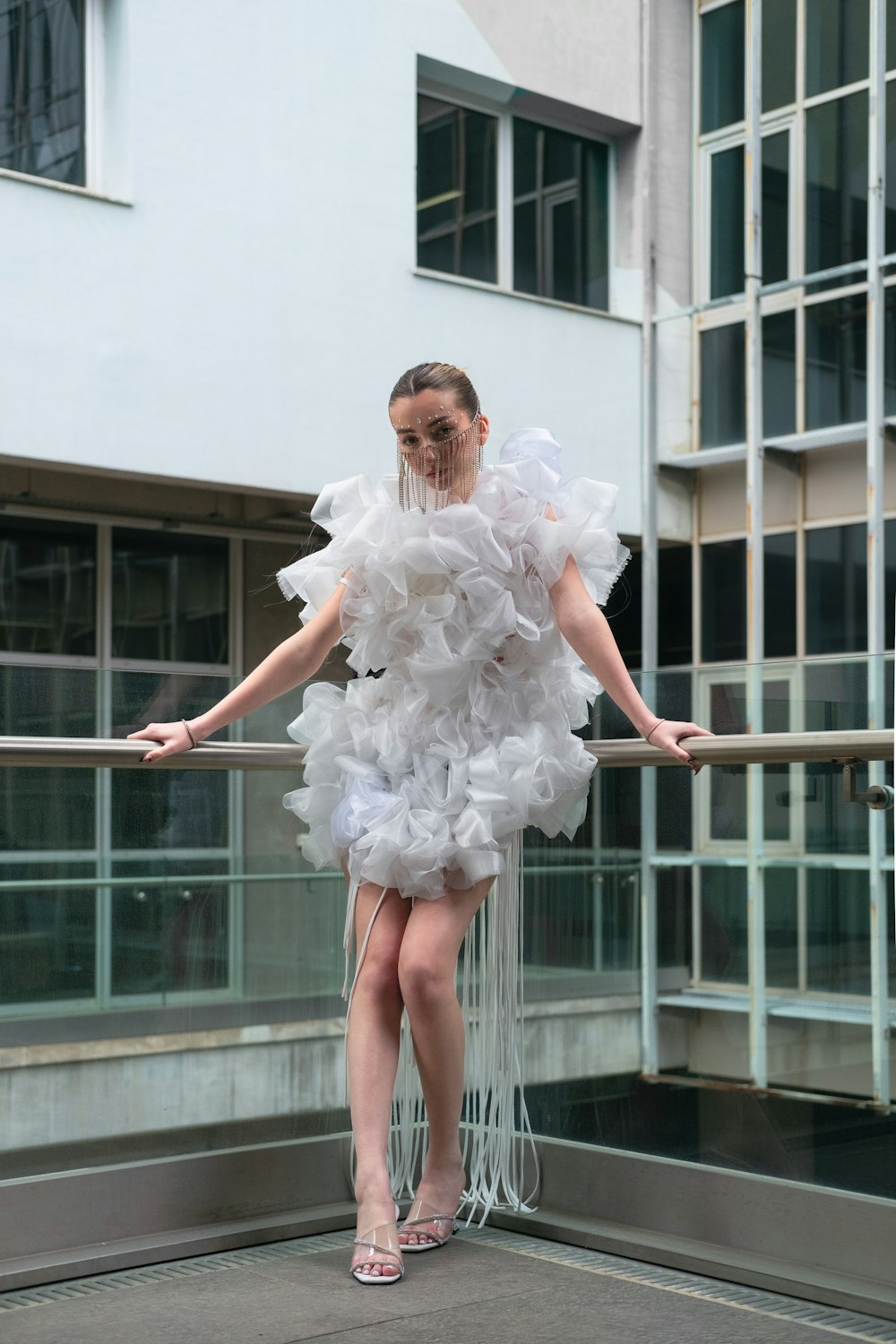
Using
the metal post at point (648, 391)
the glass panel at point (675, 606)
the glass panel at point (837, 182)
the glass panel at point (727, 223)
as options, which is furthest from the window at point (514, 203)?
the glass panel at point (675, 606)

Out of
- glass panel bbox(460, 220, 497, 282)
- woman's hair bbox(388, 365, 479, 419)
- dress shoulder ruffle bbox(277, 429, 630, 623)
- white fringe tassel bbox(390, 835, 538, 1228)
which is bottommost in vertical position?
white fringe tassel bbox(390, 835, 538, 1228)

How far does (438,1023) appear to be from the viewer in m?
2.96

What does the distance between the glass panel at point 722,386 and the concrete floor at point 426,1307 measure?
9697 millimetres

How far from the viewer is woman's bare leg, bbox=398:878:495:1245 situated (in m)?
2.92

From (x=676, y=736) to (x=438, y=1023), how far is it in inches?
27.8

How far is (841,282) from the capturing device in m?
11.1

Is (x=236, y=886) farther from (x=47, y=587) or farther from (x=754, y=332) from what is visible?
(x=754, y=332)

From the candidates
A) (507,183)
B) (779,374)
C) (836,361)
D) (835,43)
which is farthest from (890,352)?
(507,183)

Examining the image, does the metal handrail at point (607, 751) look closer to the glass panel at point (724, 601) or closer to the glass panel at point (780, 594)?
the glass panel at point (780, 594)

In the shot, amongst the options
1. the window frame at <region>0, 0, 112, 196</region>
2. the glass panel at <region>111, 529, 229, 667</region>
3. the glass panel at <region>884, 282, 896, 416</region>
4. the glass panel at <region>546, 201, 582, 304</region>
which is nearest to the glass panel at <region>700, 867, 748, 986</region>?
the window frame at <region>0, 0, 112, 196</region>

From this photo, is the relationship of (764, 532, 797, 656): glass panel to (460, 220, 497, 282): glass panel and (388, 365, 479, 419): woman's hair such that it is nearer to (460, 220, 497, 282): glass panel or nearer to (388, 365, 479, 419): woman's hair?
(460, 220, 497, 282): glass panel

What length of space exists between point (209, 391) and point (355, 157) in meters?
1.95

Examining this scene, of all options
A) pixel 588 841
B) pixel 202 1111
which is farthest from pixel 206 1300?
pixel 588 841

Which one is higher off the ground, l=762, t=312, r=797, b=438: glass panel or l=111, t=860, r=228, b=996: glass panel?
l=762, t=312, r=797, b=438: glass panel
